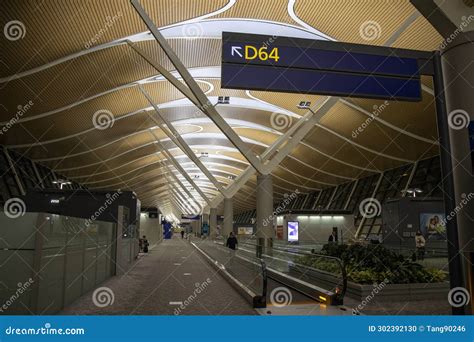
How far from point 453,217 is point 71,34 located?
1637cm

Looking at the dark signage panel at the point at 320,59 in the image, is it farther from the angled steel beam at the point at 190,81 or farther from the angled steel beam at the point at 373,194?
the angled steel beam at the point at 373,194

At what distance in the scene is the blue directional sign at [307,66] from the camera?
5.62 m

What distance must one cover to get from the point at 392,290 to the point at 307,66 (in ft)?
19.4

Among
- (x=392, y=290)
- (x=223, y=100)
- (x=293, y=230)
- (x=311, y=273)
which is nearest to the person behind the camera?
(x=392, y=290)

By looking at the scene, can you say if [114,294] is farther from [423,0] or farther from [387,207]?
[387,207]

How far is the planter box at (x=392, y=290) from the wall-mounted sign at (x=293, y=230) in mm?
17317

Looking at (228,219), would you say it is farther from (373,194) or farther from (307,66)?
(307,66)

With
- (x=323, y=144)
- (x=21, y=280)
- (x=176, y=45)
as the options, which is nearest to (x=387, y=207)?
(x=323, y=144)

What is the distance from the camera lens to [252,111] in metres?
30.1

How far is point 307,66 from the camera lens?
5590 millimetres

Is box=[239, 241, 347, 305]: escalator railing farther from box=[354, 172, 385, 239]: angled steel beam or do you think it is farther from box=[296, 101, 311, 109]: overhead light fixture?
box=[354, 172, 385, 239]: angled steel beam

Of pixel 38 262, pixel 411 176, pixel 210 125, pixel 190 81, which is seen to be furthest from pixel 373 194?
pixel 38 262

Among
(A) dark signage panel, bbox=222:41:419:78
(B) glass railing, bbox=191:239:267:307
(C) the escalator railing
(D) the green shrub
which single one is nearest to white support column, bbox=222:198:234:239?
(C) the escalator railing

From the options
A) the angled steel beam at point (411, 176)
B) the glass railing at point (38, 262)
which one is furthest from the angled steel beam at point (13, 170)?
the angled steel beam at point (411, 176)
